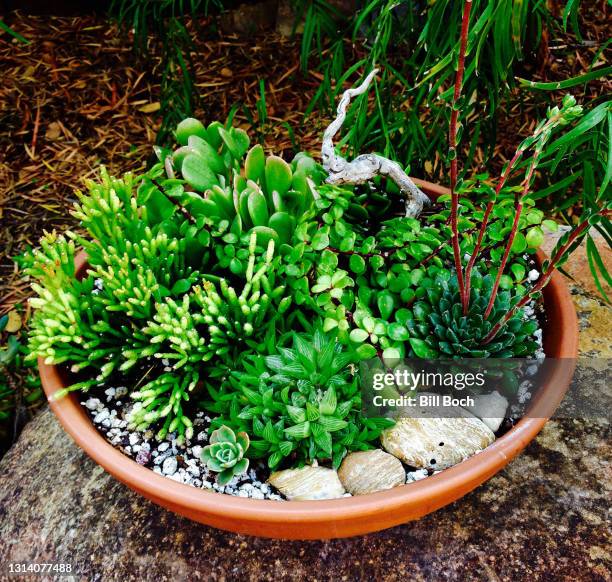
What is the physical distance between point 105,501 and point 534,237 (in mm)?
964

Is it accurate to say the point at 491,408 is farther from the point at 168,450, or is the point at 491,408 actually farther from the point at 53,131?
the point at 53,131

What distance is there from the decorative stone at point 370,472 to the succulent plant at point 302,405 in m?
0.02

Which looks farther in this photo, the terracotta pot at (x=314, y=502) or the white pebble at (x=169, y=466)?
the white pebble at (x=169, y=466)

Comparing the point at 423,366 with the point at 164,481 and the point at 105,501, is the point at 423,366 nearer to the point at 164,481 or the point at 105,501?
the point at 164,481

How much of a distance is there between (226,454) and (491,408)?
47 cm

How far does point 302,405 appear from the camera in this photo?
1.01 metres

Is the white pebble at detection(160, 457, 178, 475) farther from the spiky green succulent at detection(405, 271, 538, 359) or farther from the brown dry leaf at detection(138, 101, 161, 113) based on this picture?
the brown dry leaf at detection(138, 101, 161, 113)

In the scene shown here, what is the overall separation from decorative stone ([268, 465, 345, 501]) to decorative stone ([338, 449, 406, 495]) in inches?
0.8

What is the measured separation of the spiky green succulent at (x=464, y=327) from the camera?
3.52 ft

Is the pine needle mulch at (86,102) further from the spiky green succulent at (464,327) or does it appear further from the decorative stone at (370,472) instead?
the decorative stone at (370,472)

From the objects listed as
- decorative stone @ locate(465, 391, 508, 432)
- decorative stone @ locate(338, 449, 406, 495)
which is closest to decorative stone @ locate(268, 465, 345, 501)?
decorative stone @ locate(338, 449, 406, 495)

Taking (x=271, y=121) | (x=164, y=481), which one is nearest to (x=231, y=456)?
(x=164, y=481)

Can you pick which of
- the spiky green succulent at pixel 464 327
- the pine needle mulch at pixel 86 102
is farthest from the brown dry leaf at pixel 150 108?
the spiky green succulent at pixel 464 327

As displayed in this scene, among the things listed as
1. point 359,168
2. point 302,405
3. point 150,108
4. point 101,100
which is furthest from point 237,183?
point 101,100
